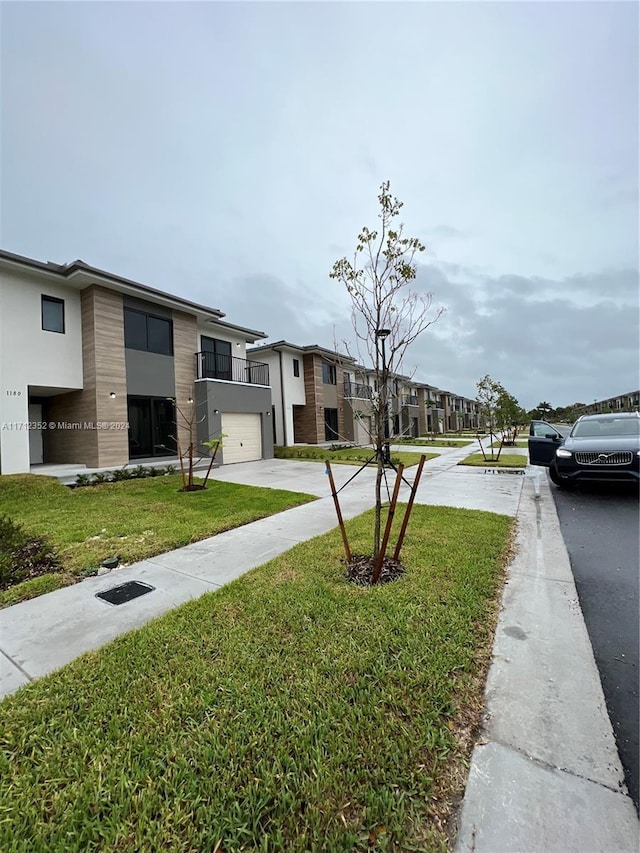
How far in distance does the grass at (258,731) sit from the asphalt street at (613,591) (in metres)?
0.71

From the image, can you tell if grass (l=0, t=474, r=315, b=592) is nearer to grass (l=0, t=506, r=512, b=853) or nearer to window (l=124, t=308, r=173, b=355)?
grass (l=0, t=506, r=512, b=853)

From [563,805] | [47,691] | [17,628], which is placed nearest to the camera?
[563,805]

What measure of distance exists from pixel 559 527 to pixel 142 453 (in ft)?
41.2

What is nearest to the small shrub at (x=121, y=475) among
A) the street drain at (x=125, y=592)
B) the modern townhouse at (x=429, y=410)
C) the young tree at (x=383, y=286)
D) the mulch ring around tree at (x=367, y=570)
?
the street drain at (x=125, y=592)

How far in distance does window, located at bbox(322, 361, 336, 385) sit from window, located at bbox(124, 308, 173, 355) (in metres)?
10.1

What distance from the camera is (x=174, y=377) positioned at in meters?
14.0

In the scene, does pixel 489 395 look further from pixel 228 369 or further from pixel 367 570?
pixel 367 570

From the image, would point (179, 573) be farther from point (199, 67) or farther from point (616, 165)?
point (616, 165)

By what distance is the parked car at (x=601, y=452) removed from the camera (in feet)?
22.6

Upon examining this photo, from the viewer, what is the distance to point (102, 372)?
38.2 feet

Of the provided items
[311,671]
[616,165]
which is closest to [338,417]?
[616,165]

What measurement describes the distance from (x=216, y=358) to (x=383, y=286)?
13382mm

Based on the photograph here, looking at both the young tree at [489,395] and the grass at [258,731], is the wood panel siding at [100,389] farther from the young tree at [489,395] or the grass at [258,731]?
the young tree at [489,395]

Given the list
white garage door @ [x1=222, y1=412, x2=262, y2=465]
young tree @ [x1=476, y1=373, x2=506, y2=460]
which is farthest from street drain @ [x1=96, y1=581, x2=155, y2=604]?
young tree @ [x1=476, y1=373, x2=506, y2=460]
